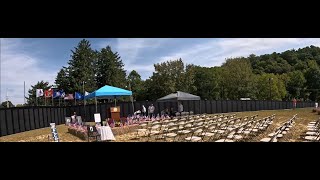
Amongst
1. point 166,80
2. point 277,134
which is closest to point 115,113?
point 277,134

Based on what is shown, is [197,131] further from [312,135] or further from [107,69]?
[107,69]

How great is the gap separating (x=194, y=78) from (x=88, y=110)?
9338 millimetres

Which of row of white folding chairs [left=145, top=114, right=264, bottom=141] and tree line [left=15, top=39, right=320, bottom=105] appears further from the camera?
tree line [left=15, top=39, right=320, bottom=105]

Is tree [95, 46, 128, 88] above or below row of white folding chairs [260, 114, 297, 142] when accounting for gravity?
above

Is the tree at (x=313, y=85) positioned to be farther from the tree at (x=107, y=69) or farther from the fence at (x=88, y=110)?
the tree at (x=107, y=69)

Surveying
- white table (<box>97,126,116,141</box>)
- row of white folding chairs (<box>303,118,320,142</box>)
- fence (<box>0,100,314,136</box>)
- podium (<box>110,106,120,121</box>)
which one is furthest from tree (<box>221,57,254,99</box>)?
white table (<box>97,126,116,141</box>)

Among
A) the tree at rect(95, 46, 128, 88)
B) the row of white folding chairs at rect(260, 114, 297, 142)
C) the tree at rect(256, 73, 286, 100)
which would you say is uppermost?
the tree at rect(95, 46, 128, 88)

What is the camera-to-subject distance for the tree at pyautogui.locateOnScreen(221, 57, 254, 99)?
21.0 metres

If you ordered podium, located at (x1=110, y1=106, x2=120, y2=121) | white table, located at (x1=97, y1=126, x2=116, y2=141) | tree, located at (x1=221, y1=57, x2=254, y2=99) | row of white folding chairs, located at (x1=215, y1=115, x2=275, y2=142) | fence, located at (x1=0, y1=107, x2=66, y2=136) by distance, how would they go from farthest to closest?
1. tree, located at (x1=221, y1=57, x2=254, y2=99)
2. podium, located at (x1=110, y1=106, x2=120, y2=121)
3. fence, located at (x1=0, y1=107, x2=66, y2=136)
4. white table, located at (x1=97, y1=126, x2=116, y2=141)
5. row of white folding chairs, located at (x1=215, y1=115, x2=275, y2=142)

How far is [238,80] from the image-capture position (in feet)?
71.4

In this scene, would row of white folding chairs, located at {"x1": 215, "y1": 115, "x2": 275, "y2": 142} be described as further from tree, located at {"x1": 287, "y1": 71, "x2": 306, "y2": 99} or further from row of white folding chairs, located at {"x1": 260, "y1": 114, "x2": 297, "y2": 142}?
tree, located at {"x1": 287, "y1": 71, "x2": 306, "y2": 99}
